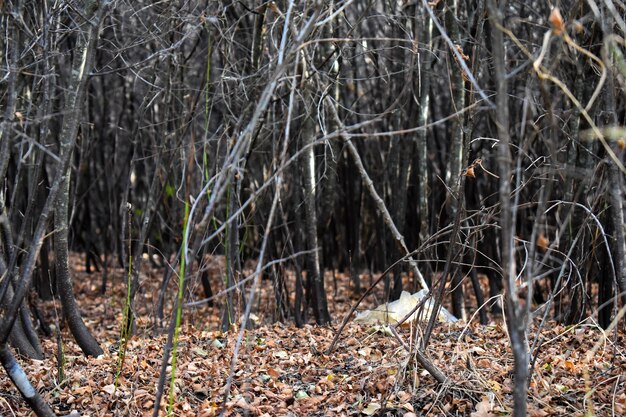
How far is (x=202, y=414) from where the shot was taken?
3576mm

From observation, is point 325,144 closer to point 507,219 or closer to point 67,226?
point 67,226

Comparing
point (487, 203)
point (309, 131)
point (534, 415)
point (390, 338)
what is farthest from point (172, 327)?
point (487, 203)

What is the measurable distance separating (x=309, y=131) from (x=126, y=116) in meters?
4.75

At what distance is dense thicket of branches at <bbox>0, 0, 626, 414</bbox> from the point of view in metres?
2.97

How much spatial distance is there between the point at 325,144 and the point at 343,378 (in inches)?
69.0

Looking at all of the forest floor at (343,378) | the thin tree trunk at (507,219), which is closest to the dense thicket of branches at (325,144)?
the thin tree trunk at (507,219)

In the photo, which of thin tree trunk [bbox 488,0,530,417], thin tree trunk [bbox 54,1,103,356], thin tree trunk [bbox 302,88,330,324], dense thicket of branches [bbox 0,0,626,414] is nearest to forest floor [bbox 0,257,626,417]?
thin tree trunk [bbox 54,1,103,356]

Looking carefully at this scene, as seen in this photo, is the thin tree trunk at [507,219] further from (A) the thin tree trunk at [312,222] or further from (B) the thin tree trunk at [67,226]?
(A) the thin tree trunk at [312,222]

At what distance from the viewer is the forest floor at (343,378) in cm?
350

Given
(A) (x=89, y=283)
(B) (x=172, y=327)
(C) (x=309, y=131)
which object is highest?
(C) (x=309, y=131)

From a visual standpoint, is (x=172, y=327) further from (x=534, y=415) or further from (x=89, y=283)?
(x=89, y=283)

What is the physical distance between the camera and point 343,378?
13.0ft

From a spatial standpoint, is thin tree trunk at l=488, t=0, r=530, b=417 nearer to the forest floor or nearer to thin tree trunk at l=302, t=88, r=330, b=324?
the forest floor

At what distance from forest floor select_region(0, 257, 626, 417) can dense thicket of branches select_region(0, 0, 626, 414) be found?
0.41 meters
